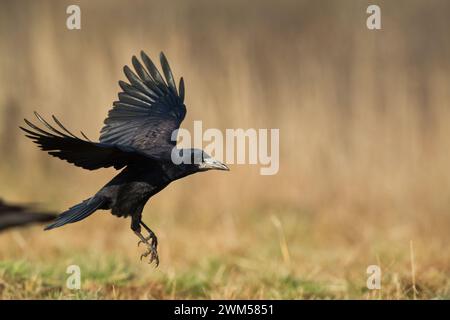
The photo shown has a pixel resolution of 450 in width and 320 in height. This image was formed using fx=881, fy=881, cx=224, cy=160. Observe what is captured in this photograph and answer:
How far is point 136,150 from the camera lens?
434 centimetres

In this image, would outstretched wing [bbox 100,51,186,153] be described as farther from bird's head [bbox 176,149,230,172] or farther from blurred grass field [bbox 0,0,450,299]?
blurred grass field [bbox 0,0,450,299]

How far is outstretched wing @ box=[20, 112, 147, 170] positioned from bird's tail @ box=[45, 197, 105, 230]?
244mm

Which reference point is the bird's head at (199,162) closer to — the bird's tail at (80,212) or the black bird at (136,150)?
the black bird at (136,150)

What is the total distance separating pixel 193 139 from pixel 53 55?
2243 millimetres

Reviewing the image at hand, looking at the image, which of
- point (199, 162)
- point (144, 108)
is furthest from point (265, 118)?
point (199, 162)

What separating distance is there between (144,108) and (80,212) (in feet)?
3.68

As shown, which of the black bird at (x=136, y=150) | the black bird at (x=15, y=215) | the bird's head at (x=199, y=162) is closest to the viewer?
the black bird at (x=136, y=150)

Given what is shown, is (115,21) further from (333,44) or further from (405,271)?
(405,271)

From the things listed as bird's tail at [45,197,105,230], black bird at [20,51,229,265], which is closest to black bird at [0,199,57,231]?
black bird at [20,51,229,265]

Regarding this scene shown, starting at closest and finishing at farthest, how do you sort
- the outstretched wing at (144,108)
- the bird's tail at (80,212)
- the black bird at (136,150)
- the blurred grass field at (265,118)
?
the black bird at (136,150) → the bird's tail at (80,212) → the outstretched wing at (144,108) → the blurred grass field at (265,118)

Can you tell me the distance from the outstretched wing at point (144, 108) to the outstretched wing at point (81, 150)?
67cm

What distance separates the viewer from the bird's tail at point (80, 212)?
4.53 metres

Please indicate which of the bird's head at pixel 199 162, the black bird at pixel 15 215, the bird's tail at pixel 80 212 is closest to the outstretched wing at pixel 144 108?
the bird's head at pixel 199 162

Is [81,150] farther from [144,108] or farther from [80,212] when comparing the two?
[144,108]
